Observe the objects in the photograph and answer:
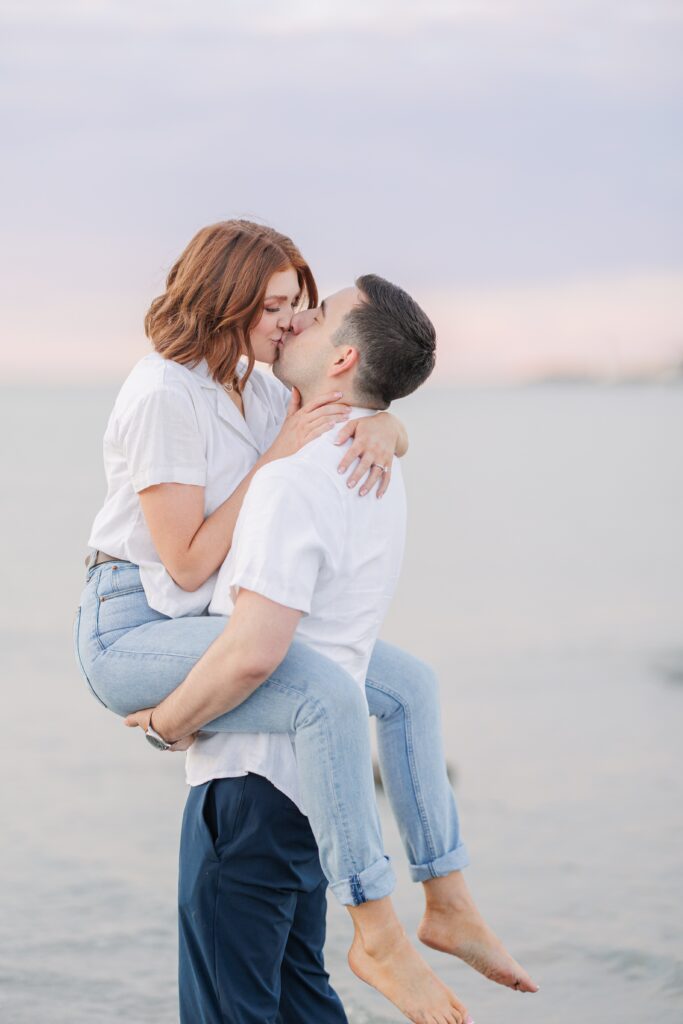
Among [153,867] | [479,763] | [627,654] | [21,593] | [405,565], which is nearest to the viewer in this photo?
[153,867]

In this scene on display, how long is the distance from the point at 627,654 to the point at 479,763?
3.36 meters

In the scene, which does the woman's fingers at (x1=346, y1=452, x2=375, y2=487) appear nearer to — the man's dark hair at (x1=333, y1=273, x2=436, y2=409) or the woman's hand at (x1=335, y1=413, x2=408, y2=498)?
the woman's hand at (x1=335, y1=413, x2=408, y2=498)

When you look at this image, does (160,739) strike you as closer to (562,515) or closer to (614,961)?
(614,961)

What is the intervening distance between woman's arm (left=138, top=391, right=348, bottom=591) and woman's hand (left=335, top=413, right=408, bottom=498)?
0.18 ft

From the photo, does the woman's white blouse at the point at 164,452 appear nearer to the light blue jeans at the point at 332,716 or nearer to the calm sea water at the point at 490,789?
the light blue jeans at the point at 332,716

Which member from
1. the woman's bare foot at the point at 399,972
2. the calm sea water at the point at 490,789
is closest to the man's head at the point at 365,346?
the woman's bare foot at the point at 399,972

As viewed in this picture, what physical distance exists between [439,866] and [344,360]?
3.57 feet

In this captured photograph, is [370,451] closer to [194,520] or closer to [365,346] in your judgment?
[365,346]

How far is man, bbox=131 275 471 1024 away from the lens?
2.43 m

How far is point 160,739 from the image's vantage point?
2.57 meters

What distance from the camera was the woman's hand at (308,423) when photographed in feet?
8.55

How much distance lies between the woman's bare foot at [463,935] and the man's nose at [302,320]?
1.20 meters

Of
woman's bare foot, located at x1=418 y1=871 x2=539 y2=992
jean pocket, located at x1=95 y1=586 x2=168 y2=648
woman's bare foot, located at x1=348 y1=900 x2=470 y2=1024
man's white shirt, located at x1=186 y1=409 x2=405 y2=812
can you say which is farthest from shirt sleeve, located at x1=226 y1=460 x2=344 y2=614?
woman's bare foot, located at x1=418 y1=871 x2=539 y2=992

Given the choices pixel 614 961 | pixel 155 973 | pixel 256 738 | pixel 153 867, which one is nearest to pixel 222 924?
pixel 256 738
